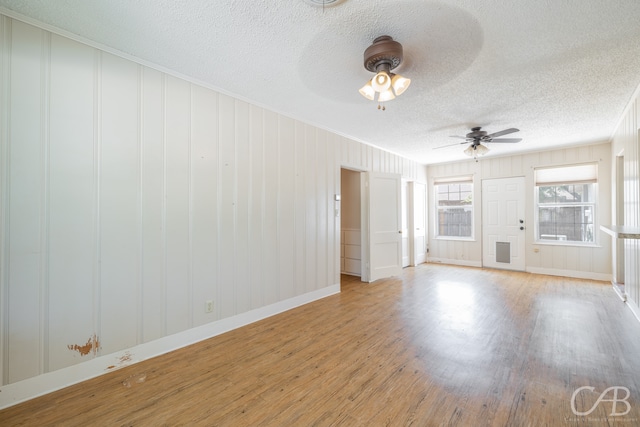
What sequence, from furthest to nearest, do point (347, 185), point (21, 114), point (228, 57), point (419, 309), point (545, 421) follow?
1. point (347, 185)
2. point (419, 309)
3. point (228, 57)
4. point (21, 114)
5. point (545, 421)

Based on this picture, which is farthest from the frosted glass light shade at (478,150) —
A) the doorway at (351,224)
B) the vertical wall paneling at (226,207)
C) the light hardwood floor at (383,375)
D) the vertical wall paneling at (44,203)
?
the vertical wall paneling at (44,203)

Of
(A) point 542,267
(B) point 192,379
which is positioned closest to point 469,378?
(B) point 192,379

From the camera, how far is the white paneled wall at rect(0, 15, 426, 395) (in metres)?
1.84

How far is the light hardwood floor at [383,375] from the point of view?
5.47 ft

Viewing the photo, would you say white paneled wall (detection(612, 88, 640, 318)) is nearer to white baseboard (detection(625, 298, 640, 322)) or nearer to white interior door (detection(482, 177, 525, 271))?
white baseboard (detection(625, 298, 640, 322))

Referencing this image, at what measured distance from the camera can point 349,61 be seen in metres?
2.35

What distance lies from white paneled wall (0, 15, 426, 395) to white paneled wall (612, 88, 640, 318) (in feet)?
13.6

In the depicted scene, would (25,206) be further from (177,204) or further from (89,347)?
(89,347)

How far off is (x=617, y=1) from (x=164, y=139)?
356 cm

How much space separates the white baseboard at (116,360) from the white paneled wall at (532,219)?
531cm

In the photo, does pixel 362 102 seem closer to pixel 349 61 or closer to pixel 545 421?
pixel 349 61

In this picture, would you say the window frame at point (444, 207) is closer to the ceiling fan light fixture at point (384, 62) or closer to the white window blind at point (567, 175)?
the white window blind at point (567, 175)

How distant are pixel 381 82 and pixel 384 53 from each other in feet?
0.66

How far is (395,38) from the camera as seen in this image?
2.04 metres
